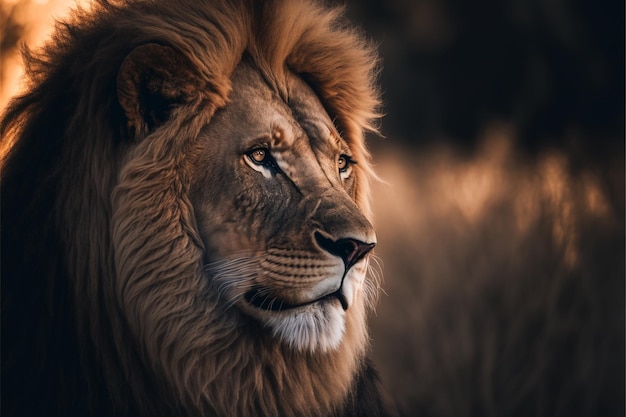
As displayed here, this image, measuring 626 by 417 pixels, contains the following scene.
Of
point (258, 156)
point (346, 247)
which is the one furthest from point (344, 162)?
point (346, 247)

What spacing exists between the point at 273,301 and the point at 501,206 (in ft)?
12.4

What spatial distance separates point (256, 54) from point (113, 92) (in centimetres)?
48

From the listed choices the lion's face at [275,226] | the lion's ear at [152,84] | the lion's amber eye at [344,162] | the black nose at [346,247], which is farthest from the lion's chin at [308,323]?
the lion's ear at [152,84]

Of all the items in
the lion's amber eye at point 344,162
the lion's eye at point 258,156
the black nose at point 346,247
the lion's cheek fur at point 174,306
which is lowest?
the lion's cheek fur at point 174,306

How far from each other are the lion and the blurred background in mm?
2955

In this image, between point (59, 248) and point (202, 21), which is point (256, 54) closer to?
point (202, 21)

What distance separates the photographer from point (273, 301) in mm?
2496

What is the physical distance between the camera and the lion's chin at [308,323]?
249cm

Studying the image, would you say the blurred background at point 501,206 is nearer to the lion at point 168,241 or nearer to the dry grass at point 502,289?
A: the dry grass at point 502,289

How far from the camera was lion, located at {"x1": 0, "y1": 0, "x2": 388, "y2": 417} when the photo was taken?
2.48m

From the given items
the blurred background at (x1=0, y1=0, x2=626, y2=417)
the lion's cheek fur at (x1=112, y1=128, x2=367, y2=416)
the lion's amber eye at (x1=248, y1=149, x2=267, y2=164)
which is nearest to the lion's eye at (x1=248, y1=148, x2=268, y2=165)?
the lion's amber eye at (x1=248, y1=149, x2=267, y2=164)

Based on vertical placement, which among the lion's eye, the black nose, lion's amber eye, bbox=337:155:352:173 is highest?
lion's amber eye, bbox=337:155:352:173

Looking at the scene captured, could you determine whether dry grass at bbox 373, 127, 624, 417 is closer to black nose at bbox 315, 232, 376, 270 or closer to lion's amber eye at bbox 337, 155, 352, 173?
lion's amber eye at bbox 337, 155, 352, 173

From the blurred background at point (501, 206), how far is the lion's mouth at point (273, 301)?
3.00 meters
